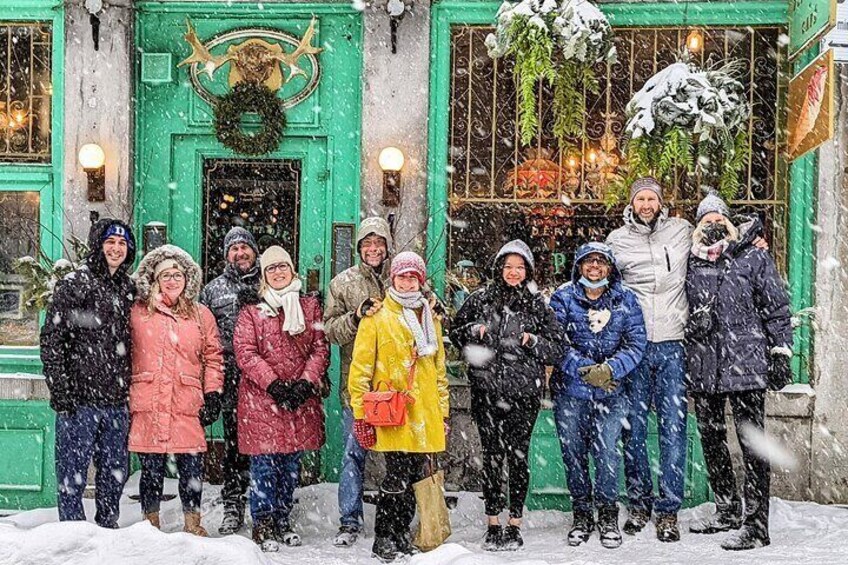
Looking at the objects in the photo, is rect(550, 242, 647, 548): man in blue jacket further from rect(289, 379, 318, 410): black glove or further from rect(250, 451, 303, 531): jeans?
rect(250, 451, 303, 531): jeans

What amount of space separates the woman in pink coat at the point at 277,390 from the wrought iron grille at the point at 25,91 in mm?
2777

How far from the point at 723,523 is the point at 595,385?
1372 mm

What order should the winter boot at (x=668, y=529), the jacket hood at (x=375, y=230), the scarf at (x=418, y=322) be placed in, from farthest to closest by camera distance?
the jacket hood at (x=375, y=230), the winter boot at (x=668, y=529), the scarf at (x=418, y=322)

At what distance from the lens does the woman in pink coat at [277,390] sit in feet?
20.5

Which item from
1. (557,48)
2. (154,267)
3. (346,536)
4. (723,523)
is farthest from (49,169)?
(723,523)

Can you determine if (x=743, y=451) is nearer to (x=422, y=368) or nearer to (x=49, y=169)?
(x=422, y=368)

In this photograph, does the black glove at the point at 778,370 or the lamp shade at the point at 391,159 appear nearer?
the black glove at the point at 778,370

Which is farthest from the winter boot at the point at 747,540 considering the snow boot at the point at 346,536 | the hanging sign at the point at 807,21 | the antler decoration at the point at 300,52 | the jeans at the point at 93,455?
the antler decoration at the point at 300,52

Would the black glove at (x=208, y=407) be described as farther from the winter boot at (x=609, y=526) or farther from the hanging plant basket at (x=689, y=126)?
the hanging plant basket at (x=689, y=126)

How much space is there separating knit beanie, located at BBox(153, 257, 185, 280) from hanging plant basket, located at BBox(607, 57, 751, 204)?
10.4 feet

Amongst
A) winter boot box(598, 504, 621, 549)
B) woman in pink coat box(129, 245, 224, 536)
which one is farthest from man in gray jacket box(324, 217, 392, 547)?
winter boot box(598, 504, 621, 549)

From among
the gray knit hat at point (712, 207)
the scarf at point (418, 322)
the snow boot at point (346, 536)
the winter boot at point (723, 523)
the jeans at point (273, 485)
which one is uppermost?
the gray knit hat at point (712, 207)

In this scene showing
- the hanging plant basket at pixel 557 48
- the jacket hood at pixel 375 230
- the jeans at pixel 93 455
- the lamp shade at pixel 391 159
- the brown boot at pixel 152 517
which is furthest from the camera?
the lamp shade at pixel 391 159

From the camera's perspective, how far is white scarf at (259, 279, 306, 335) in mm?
6305
